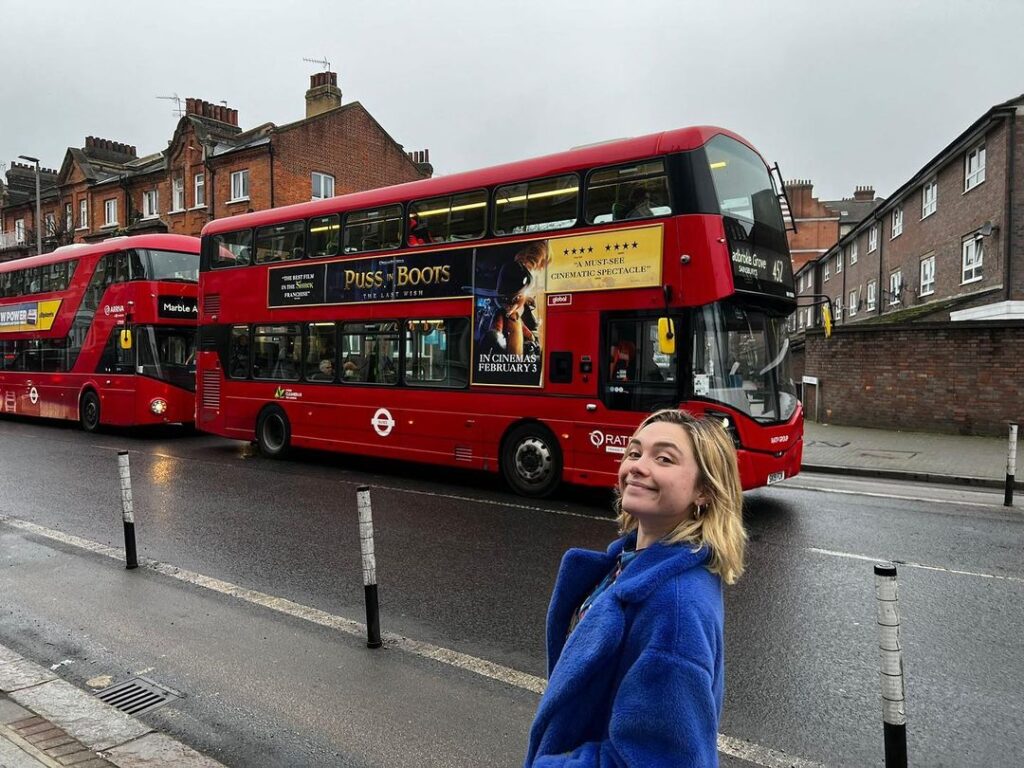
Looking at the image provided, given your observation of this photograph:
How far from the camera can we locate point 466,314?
406 inches

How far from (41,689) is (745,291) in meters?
7.23

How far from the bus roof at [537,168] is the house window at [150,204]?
86.1ft

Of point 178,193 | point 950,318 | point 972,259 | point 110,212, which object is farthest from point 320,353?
point 110,212

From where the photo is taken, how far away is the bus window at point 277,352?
1270 cm

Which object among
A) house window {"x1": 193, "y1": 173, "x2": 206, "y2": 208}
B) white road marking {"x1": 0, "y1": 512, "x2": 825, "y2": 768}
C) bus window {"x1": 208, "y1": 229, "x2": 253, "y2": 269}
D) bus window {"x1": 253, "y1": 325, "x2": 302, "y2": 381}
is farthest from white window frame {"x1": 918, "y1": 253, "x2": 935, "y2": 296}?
house window {"x1": 193, "y1": 173, "x2": 206, "y2": 208}

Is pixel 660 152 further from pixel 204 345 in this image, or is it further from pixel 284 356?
pixel 204 345

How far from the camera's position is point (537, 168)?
9648 millimetres

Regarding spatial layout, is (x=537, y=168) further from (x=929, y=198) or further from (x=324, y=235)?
(x=929, y=198)

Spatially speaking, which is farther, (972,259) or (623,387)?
(972,259)

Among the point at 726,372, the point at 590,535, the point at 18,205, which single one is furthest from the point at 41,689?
the point at 18,205

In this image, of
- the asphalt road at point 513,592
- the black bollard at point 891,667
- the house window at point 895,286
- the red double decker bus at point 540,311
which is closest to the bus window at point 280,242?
the red double decker bus at point 540,311

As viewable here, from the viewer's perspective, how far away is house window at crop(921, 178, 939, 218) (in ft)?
86.3

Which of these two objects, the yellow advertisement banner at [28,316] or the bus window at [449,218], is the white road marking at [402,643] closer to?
the bus window at [449,218]

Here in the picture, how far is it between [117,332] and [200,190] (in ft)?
59.5
